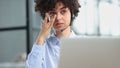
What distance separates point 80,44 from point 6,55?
3.22 m

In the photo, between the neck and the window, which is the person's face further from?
the window

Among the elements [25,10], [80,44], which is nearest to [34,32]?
[25,10]

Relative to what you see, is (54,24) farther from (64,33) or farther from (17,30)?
(17,30)

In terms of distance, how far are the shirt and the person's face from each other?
85mm

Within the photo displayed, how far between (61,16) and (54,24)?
72 millimetres

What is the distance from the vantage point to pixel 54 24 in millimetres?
1775

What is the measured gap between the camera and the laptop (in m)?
1.07

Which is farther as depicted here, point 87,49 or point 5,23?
point 5,23

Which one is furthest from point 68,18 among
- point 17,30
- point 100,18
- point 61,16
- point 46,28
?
point 17,30

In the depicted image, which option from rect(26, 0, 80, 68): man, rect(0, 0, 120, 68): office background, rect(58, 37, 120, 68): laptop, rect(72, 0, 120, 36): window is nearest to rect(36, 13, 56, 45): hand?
rect(26, 0, 80, 68): man

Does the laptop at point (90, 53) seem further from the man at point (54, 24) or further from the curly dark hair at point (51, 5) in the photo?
the curly dark hair at point (51, 5)

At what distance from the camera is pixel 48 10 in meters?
1.82

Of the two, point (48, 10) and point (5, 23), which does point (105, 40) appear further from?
point (5, 23)

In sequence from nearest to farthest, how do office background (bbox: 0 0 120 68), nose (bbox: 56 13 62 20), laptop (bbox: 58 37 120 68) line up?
laptop (bbox: 58 37 120 68)
nose (bbox: 56 13 62 20)
office background (bbox: 0 0 120 68)
